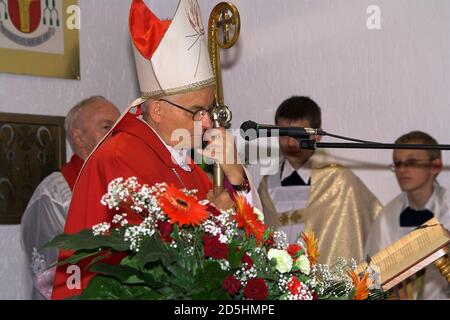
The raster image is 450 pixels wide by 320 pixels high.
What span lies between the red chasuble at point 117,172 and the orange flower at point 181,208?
1015 millimetres

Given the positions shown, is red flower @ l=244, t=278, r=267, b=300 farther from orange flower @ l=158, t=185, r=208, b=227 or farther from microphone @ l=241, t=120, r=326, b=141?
microphone @ l=241, t=120, r=326, b=141

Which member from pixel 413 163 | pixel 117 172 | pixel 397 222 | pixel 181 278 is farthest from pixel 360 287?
pixel 397 222

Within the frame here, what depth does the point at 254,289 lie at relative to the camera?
6.38 ft

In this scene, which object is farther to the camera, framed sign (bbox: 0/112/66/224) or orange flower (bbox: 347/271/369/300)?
framed sign (bbox: 0/112/66/224)

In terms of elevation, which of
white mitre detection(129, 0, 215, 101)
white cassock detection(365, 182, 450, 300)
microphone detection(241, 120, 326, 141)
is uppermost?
white mitre detection(129, 0, 215, 101)

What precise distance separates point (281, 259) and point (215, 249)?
0.19 meters

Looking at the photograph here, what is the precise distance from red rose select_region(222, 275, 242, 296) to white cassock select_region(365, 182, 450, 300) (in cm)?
410

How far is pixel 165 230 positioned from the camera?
80.0 inches

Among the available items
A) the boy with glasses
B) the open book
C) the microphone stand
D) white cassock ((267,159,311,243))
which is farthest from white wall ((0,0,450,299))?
the microphone stand

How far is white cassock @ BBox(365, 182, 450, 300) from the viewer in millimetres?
5902

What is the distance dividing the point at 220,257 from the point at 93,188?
4.52 ft

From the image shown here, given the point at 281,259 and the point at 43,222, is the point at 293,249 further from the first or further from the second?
the point at 43,222

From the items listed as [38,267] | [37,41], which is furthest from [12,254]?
[37,41]
